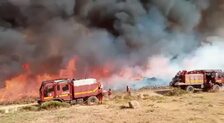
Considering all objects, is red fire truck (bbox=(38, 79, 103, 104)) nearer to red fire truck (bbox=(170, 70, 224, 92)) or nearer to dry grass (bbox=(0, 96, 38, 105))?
dry grass (bbox=(0, 96, 38, 105))

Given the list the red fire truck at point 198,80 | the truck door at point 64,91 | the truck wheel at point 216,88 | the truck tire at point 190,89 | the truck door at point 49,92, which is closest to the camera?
the truck door at point 49,92

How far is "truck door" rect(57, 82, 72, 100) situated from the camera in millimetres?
48344

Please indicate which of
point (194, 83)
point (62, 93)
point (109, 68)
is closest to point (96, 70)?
point (109, 68)

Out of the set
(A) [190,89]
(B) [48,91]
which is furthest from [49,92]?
(A) [190,89]

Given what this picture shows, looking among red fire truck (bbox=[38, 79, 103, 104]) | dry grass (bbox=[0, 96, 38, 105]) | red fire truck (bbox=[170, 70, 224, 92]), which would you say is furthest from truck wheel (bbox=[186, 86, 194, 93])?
dry grass (bbox=[0, 96, 38, 105])

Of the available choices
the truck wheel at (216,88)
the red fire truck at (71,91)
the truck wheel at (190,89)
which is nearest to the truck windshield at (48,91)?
the red fire truck at (71,91)

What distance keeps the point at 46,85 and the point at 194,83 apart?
23774 millimetres

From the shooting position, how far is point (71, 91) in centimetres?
4894

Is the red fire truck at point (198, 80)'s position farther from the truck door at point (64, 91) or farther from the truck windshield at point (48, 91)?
the truck windshield at point (48, 91)

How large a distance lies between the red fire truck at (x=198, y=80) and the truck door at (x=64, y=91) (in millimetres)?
19258

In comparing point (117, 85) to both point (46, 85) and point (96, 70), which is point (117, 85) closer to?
point (96, 70)

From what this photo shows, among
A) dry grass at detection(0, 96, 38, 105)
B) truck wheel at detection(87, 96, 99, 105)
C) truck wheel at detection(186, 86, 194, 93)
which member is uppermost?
truck wheel at detection(186, 86, 194, 93)

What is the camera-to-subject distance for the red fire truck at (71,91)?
47938 mm

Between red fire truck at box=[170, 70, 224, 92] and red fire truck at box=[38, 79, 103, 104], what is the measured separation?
52.9 ft
